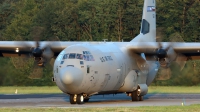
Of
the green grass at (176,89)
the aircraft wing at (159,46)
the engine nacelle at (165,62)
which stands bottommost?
the green grass at (176,89)

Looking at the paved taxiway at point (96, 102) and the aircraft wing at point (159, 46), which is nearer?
the paved taxiway at point (96, 102)

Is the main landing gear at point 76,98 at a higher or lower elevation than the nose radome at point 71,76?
lower

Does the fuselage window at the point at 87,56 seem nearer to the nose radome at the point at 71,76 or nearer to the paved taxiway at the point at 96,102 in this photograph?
the nose radome at the point at 71,76

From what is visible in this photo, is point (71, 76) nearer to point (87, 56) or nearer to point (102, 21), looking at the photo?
point (87, 56)

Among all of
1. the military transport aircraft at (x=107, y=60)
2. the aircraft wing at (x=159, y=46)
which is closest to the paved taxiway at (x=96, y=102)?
the military transport aircraft at (x=107, y=60)

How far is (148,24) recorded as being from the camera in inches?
1364

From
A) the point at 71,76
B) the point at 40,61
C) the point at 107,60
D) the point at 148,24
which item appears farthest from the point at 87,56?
the point at 148,24

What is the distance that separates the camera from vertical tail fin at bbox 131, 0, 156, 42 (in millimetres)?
33938

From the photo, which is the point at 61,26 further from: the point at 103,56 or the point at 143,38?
the point at 103,56

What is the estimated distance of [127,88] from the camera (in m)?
29.7

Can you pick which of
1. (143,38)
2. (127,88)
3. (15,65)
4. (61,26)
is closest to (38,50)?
(127,88)

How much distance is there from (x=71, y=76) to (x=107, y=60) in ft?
10.8

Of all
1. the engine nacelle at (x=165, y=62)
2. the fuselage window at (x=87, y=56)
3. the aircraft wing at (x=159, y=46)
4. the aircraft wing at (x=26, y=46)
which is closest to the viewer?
the fuselage window at (x=87, y=56)

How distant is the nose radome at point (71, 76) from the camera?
24.9 meters
